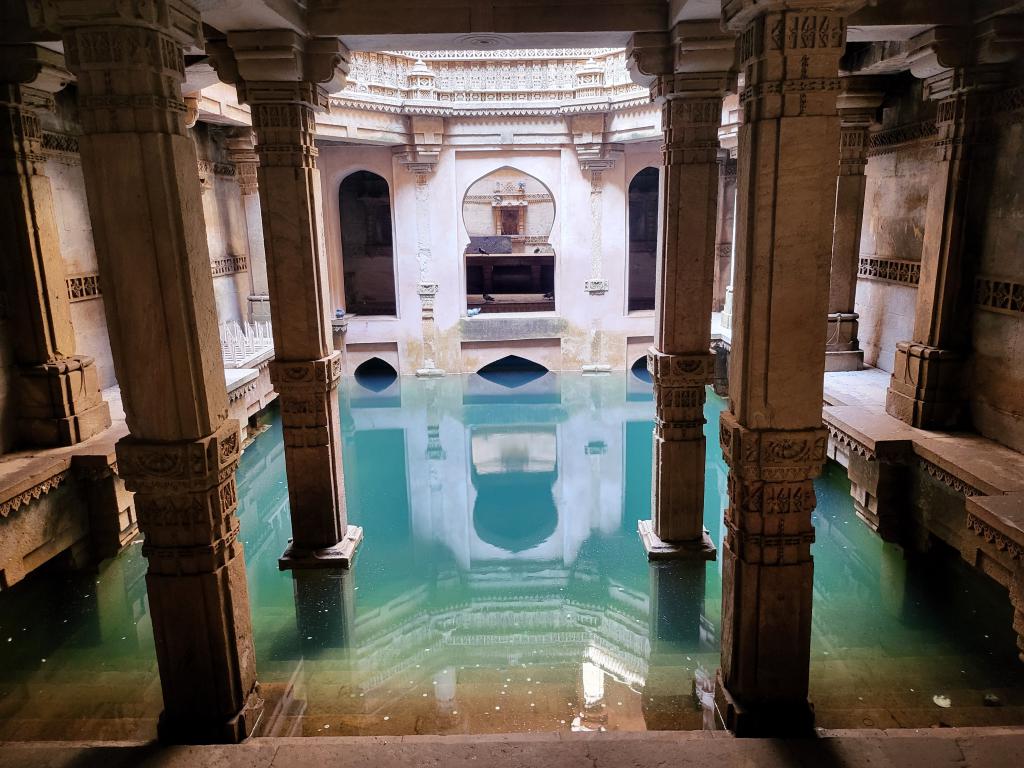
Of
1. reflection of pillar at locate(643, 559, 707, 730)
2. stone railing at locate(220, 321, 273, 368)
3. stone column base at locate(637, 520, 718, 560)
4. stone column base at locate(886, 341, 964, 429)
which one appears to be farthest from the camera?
stone railing at locate(220, 321, 273, 368)

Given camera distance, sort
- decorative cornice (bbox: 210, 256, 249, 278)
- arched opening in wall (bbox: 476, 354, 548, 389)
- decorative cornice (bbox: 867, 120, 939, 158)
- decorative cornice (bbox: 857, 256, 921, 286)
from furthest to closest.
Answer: arched opening in wall (bbox: 476, 354, 548, 389) → decorative cornice (bbox: 210, 256, 249, 278) → decorative cornice (bbox: 857, 256, 921, 286) → decorative cornice (bbox: 867, 120, 939, 158)

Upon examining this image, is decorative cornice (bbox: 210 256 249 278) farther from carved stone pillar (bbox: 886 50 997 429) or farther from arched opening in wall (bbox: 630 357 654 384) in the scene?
carved stone pillar (bbox: 886 50 997 429)

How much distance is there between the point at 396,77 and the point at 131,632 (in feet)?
29.1

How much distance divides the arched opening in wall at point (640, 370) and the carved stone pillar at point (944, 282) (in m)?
6.31

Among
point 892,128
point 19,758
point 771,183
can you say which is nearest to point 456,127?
point 892,128

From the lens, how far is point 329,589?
200 inches

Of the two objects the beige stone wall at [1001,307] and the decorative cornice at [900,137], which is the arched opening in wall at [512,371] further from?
the beige stone wall at [1001,307]

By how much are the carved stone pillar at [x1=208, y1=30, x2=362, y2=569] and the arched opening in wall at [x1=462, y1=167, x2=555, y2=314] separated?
293 inches

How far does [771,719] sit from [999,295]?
3.82m

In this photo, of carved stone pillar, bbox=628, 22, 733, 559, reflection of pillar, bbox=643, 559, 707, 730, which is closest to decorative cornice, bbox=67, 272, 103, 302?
carved stone pillar, bbox=628, 22, 733, 559

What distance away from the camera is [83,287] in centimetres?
692

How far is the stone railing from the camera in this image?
839 cm

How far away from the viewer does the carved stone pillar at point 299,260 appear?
14.7ft

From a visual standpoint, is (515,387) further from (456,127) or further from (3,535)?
(3,535)
